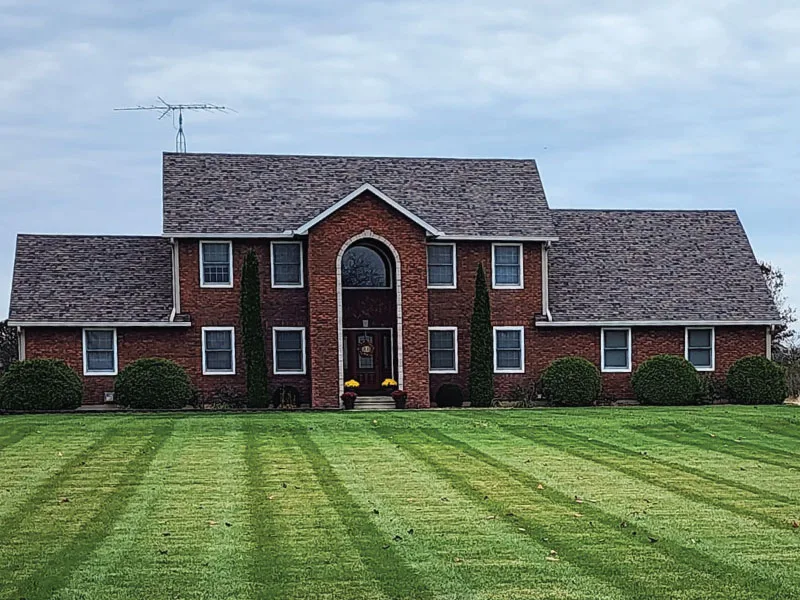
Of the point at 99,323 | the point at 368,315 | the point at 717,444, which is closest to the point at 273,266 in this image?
the point at 368,315

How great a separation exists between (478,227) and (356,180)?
4275 mm

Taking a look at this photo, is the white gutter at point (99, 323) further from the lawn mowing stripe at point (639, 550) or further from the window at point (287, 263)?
the lawn mowing stripe at point (639, 550)

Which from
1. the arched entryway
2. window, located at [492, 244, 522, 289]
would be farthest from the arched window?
window, located at [492, 244, 522, 289]

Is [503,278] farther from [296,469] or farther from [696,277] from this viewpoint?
[296,469]

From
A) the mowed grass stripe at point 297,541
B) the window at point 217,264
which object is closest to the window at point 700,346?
the window at point 217,264

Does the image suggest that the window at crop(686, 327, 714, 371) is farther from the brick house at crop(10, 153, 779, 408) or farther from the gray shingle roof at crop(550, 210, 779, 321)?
the gray shingle roof at crop(550, 210, 779, 321)

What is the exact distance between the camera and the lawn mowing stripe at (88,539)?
1065cm

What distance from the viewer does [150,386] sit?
34156 mm

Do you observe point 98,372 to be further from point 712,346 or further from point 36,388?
point 712,346

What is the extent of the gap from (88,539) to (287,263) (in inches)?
956

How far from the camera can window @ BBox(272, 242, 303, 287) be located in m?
36.9

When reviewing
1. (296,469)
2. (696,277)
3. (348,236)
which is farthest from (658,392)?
(296,469)

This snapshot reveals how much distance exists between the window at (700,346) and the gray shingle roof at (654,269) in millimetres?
594

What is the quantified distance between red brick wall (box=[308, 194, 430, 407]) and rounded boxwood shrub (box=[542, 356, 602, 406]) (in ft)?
12.0
